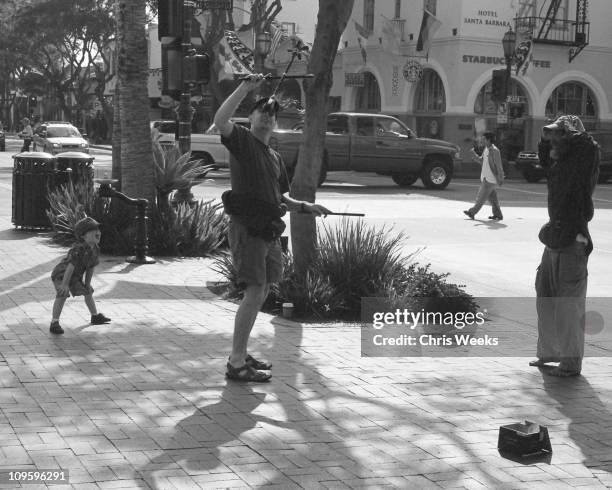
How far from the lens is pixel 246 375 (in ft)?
21.8

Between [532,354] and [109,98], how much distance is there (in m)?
70.9

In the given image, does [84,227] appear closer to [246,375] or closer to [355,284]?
[246,375]

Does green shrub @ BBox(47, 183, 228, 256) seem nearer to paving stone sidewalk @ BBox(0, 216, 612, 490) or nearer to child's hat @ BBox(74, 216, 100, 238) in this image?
paving stone sidewalk @ BBox(0, 216, 612, 490)

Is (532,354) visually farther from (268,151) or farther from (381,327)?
(268,151)

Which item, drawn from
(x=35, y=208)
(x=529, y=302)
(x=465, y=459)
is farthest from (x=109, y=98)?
(x=465, y=459)

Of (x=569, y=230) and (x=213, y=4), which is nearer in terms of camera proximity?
(x=569, y=230)

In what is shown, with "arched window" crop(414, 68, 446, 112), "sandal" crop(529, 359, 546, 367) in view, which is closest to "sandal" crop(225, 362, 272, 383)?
"sandal" crop(529, 359, 546, 367)

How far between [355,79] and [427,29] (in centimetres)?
518

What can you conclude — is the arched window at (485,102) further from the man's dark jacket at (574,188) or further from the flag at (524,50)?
the man's dark jacket at (574,188)

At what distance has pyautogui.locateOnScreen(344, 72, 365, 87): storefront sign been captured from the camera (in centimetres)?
4253

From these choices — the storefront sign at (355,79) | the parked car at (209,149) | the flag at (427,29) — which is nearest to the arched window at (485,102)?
the flag at (427,29)

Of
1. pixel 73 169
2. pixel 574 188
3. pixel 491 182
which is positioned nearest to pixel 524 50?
pixel 491 182

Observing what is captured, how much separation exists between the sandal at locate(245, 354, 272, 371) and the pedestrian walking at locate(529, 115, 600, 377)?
2018 mm

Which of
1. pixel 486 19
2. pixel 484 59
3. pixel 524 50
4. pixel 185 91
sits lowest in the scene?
pixel 185 91
